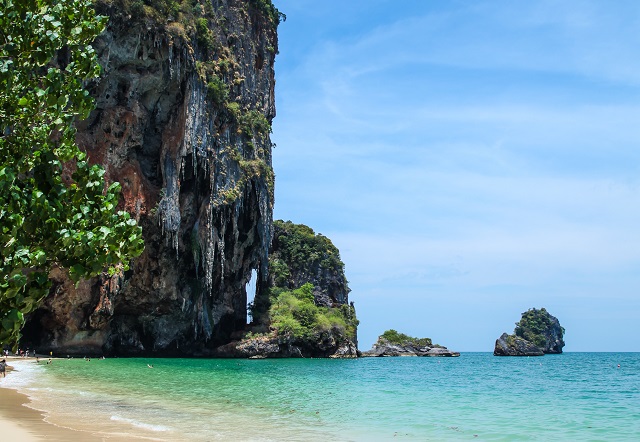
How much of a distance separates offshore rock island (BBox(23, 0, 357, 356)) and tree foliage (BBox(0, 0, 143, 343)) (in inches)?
1198

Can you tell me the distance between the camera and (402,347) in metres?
74.4

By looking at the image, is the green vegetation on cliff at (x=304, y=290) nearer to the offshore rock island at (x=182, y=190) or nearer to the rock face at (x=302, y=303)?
the rock face at (x=302, y=303)

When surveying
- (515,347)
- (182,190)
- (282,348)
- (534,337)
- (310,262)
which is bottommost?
(282,348)

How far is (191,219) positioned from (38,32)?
35623 mm

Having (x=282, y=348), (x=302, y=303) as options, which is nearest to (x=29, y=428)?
(x=282, y=348)

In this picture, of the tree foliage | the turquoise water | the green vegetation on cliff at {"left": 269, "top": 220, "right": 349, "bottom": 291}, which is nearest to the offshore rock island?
the green vegetation on cliff at {"left": 269, "top": 220, "right": 349, "bottom": 291}

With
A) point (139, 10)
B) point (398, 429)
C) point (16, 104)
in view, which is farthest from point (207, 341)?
point (16, 104)

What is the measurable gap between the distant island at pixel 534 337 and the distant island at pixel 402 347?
343 inches

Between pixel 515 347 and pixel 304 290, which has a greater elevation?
pixel 304 290

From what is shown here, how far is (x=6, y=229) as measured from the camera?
12.1ft

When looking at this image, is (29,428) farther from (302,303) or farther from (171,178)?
(302,303)

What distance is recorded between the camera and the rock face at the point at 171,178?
34.8 metres

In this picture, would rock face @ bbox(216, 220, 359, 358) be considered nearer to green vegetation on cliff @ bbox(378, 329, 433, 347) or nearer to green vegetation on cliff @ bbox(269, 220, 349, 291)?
green vegetation on cliff @ bbox(269, 220, 349, 291)

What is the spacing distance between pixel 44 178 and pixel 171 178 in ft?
109
